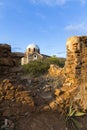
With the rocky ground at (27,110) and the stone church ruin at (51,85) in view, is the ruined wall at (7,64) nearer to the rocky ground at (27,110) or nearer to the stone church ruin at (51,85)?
the stone church ruin at (51,85)

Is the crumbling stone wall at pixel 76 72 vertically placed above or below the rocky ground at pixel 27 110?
above

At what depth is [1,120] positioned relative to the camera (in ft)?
33.0

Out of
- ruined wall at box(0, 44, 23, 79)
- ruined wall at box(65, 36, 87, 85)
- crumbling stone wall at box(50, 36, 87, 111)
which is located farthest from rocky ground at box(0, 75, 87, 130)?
ruined wall at box(65, 36, 87, 85)

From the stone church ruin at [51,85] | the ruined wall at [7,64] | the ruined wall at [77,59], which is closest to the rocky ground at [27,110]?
the stone church ruin at [51,85]

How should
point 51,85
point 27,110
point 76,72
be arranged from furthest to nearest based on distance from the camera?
1. point 51,85
2. point 76,72
3. point 27,110

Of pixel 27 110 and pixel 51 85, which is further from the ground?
pixel 51 85

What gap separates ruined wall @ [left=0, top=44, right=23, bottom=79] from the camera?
10945 millimetres

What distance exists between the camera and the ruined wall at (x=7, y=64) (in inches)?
431

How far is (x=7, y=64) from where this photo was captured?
36.1ft

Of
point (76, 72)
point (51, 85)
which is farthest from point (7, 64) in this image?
point (76, 72)

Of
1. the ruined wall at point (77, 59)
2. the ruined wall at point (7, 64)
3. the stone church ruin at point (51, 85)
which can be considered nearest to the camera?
the stone church ruin at point (51, 85)

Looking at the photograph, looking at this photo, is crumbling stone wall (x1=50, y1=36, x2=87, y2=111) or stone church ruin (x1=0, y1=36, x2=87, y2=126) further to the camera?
crumbling stone wall (x1=50, y1=36, x2=87, y2=111)

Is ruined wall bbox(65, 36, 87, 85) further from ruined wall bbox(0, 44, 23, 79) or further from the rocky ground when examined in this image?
ruined wall bbox(0, 44, 23, 79)

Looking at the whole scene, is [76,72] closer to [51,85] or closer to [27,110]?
[51,85]
